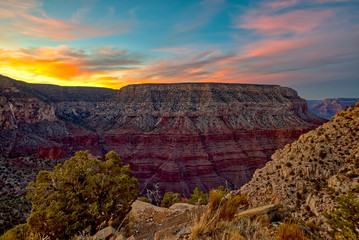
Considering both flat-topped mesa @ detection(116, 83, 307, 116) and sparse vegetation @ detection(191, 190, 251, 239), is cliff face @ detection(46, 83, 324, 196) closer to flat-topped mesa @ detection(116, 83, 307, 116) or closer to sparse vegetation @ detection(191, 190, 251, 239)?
flat-topped mesa @ detection(116, 83, 307, 116)

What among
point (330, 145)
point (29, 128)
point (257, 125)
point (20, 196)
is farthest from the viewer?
point (257, 125)

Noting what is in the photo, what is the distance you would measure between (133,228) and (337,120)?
50.6 feet

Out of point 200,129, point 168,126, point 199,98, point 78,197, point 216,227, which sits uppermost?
point 199,98

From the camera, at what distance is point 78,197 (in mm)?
12297

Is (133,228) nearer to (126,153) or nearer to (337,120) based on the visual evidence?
(337,120)

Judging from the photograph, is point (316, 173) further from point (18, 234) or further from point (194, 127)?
point (194, 127)

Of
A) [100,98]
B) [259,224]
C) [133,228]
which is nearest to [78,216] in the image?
[133,228]

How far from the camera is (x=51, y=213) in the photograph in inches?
416

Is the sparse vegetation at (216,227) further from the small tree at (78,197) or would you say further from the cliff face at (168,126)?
the cliff face at (168,126)

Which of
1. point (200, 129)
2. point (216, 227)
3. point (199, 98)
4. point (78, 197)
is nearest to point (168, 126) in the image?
point (200, 129)

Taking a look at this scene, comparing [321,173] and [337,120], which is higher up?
[337,120]

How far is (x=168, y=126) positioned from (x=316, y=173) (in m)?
68.1

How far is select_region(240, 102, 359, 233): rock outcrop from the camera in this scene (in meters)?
10.2

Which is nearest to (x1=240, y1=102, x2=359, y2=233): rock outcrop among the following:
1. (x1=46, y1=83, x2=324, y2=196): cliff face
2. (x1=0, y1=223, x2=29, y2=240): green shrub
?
(x1=0, y1=223, x2=29, y2=240): green shrub
